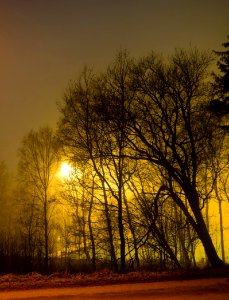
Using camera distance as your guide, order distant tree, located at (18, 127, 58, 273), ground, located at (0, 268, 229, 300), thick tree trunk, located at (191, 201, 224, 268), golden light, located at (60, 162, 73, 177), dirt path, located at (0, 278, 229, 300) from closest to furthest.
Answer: dirt path, located at (0, 278, 229, 300), ground, located at (0, 268, 229, 300), thick tree trunk, located at (191, 201, 224, 268), golden light, located at (60, 162, 73, 177), distant tree, located at (18, 127, 58, 273)

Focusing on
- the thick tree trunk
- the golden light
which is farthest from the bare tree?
the golden light

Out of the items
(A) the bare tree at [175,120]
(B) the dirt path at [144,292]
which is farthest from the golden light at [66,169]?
(B) the dirt path at [144,292]

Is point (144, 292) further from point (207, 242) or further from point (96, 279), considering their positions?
point (207, 242)

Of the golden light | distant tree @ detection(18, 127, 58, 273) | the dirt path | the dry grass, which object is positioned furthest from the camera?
distant tree @ detection(18, 127, 58, 273)

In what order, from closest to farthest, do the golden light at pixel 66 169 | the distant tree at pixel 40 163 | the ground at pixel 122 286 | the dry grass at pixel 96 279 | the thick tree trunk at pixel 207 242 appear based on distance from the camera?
the ground at pixel 122 286 < the dry grass at pixel 96 279 < the thick tree trunk at pixel 207 242 < the golden light at pixel 66 169 < the distant tree at pixel 40 163

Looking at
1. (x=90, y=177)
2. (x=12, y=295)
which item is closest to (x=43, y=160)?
(x=90, y=177)

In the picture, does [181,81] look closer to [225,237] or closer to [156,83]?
[156,83]

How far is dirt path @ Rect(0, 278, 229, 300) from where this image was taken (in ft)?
27.5

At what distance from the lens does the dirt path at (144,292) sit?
838 centimetres

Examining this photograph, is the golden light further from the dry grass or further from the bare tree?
the dry grass

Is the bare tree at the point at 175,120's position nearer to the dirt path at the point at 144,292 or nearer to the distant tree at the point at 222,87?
the distant tree at the point at 222,87

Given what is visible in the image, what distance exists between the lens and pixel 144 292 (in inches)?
350

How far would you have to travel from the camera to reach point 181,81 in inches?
709

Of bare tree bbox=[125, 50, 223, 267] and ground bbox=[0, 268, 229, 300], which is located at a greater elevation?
bare tree bbox=[125, 50, 223, 267]
